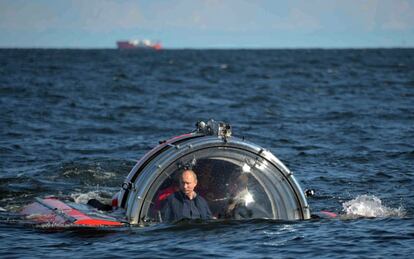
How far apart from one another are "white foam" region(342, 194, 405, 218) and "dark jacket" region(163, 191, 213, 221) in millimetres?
2646

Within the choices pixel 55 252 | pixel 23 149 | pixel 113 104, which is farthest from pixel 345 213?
pixel 113 104

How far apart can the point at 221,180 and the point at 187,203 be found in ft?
1.77

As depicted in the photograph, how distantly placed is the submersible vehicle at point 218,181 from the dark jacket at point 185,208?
0.23ft

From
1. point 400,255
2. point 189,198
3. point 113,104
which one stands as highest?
point 113,104

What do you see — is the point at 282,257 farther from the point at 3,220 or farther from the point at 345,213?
the point at 3,220

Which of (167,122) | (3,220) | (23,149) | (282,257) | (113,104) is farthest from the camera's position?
(113,104)

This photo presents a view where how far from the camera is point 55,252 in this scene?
36.3 feet

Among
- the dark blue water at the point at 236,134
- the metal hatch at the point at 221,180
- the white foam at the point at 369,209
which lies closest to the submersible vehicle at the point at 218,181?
the metal hatch at the point at 221,180

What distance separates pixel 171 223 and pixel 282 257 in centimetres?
189

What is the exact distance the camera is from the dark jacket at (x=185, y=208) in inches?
468

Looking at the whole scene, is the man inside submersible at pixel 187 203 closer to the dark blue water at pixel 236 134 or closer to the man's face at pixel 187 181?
the man's face at pixel 187 181

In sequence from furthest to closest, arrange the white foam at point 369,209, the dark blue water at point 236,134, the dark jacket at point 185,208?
the white foam at point 369,209, the dark jacket at point 185,208, the dark blue water at point 236,134

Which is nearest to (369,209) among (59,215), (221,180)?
(221,180)

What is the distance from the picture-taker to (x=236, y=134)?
86.5ft
